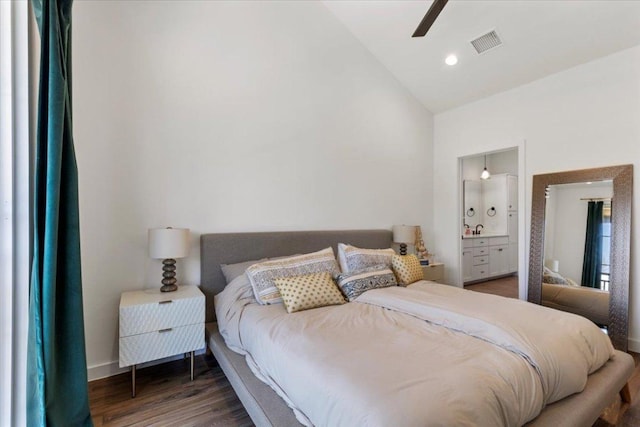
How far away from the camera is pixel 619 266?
295 cm

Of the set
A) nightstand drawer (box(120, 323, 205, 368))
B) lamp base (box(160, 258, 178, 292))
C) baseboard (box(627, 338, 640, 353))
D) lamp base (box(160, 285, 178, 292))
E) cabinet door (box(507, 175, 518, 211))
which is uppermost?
cabinet door (box(507, 175, 518, 211))

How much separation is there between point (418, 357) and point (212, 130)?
2489 millimetres

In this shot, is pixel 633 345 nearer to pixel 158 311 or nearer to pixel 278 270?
pixel 278 270

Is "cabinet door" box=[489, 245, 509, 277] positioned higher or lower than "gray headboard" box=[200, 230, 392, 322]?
lower

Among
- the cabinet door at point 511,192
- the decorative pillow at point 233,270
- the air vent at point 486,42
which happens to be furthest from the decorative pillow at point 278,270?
the cabinet door at point 511,192

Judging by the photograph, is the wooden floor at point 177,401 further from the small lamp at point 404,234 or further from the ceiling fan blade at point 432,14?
the ceiling fan blade at point 432,14

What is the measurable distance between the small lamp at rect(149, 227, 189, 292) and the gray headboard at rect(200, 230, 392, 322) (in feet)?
1.02

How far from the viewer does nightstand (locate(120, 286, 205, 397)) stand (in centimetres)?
211

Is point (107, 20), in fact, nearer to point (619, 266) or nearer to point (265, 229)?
point (265, 229)

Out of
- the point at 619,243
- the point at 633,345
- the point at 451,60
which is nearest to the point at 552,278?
the point at 619,243

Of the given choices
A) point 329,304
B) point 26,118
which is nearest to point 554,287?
point 329,304

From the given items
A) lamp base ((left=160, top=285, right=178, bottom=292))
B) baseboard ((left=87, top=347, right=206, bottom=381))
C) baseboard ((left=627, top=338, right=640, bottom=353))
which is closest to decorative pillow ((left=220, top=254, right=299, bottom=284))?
lamp base ((left=160, top=285, right=178, bottom=292))

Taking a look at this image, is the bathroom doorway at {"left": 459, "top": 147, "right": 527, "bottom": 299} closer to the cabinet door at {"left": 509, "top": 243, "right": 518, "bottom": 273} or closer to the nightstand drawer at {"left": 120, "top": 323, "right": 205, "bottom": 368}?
the cabinet door at {"left": 509, "top": 243, "right": 518, "bottom": 273}

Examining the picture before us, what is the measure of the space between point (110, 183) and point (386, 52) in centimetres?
340
